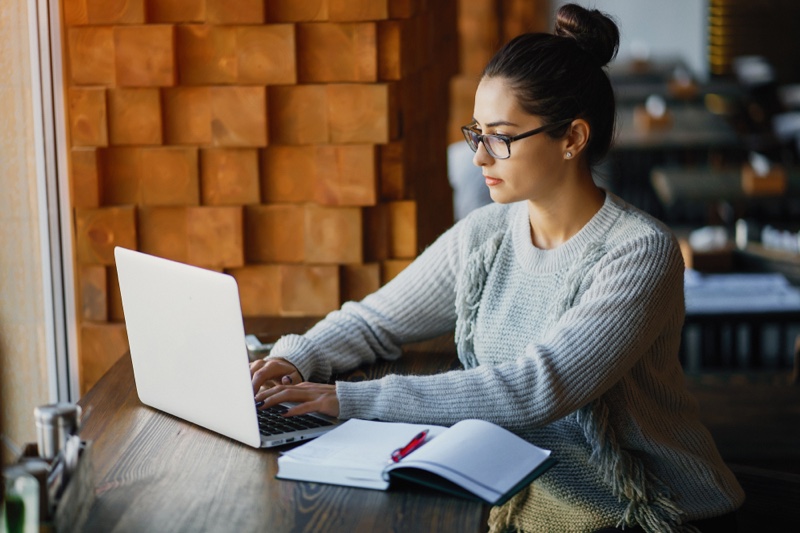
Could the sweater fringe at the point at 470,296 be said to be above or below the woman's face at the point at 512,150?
below

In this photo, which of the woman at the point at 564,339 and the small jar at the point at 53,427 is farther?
the woman at the point at 564,339

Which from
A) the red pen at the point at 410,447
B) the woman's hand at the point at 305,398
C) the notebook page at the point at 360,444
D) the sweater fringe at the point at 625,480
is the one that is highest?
the woman's hand at the point at 305,398

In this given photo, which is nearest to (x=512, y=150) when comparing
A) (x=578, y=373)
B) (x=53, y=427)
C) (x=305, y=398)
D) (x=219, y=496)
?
(x=578, y=373)

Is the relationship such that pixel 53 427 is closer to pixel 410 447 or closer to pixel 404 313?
pixel 410 447

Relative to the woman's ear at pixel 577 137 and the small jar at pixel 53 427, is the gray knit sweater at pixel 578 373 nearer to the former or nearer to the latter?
the woman's ear at pixel 577 137

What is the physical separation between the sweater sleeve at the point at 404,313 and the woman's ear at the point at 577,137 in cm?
34

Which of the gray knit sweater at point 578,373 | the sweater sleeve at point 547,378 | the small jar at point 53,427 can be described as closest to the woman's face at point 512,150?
the gray knit sweater at point 578,373

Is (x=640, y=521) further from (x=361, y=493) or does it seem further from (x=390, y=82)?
(x=390, y=82)

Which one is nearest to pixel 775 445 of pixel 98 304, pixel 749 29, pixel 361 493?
pixel 361 493

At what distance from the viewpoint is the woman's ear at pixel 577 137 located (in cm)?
191

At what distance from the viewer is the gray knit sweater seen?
5.54ft

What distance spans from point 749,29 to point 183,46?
403 inches

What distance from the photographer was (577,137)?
191 cm

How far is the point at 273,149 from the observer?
2.55 m
